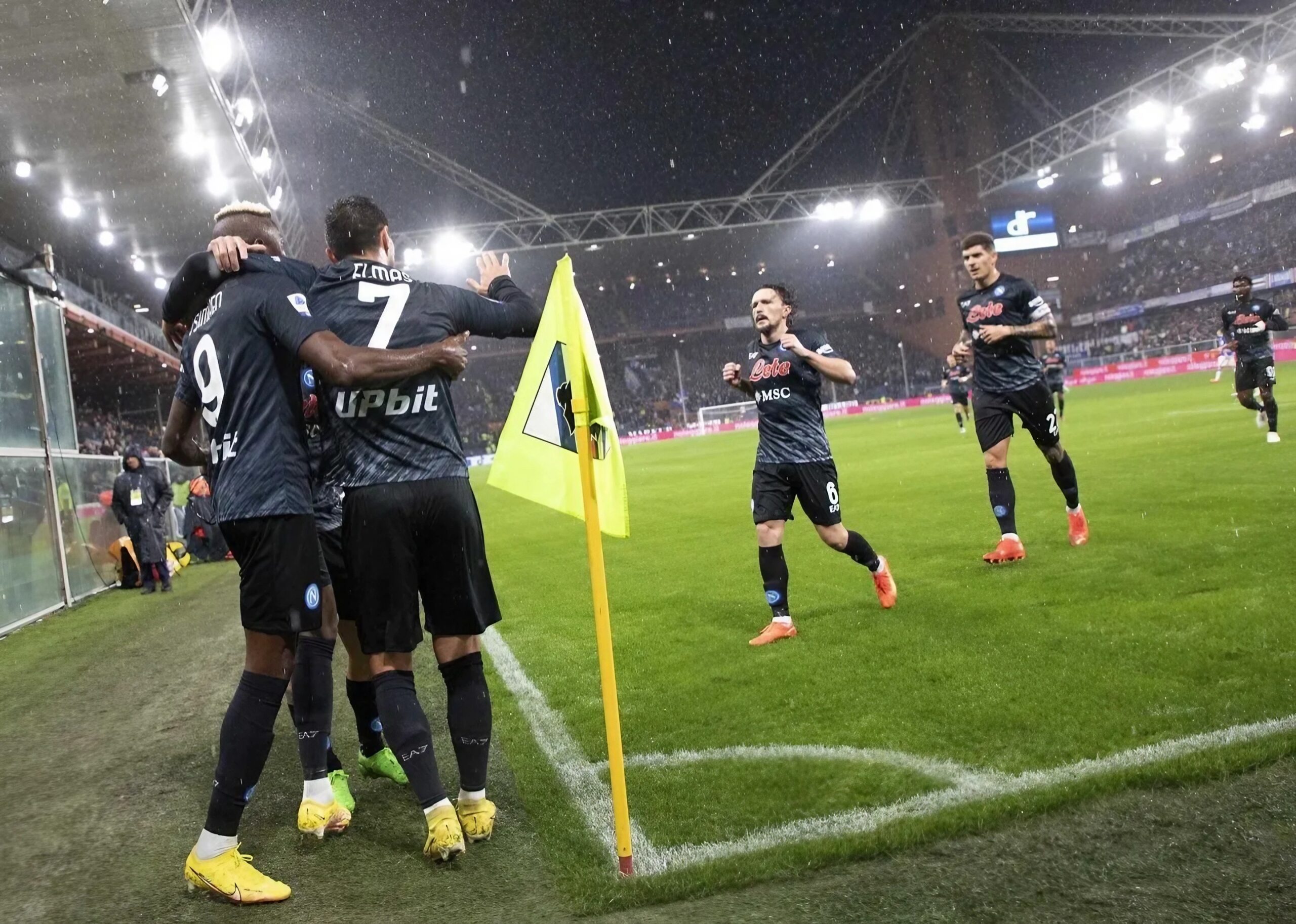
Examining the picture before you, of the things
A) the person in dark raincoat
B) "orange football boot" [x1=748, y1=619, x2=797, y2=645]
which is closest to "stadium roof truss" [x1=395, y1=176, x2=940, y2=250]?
the person in dark raincoat

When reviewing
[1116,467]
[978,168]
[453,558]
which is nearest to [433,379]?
[453,558]

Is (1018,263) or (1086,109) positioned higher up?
(1086,109)

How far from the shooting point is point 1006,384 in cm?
707

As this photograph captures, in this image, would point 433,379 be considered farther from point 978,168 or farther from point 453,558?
point 978,168

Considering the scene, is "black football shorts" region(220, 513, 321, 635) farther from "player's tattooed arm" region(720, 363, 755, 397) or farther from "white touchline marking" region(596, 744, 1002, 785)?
"player's tattooed arm" region(720, 363, 755, 397)

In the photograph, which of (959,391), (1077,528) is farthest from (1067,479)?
(959,391)

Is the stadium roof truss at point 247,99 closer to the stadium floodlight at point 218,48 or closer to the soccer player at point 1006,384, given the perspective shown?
the stadium floodlight at point 218,48

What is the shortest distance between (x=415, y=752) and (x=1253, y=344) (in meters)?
13.1

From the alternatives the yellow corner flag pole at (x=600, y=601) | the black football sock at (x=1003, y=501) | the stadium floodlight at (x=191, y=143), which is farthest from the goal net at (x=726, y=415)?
the yellow corner flag pole at (x=600, y=601)

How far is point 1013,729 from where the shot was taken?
353cm

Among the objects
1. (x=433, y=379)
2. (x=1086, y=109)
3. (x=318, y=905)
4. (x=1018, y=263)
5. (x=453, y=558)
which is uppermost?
(x=1086, y=109)

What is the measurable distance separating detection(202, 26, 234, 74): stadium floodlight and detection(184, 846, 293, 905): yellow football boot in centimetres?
1809

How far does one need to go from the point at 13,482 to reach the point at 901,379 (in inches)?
1908

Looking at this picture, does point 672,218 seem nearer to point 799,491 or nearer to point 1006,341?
point 1006,341
